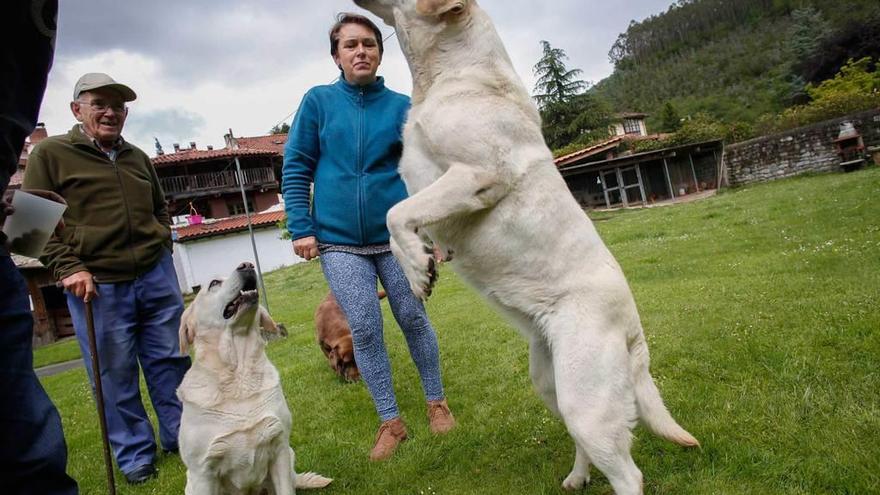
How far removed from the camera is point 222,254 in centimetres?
3148

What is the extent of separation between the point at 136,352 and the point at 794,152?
25.2m

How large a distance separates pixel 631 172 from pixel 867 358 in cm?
2653

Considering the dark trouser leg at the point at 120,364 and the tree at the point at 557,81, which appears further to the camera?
the tree at the point at 557,81

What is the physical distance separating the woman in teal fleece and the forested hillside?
41.1 meters

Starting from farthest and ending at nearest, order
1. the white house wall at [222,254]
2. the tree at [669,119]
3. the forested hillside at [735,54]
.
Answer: the tree at [669,119]
the forested hillside at [735,54]
the white house wall at [222,254]

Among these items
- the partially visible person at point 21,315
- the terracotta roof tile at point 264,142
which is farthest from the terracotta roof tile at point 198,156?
the partially visible person at point 21,315

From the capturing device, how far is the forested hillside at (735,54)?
38250 millimetres

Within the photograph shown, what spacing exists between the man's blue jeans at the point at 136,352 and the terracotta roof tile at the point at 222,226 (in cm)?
2810

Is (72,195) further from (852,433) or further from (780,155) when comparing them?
(780,155)

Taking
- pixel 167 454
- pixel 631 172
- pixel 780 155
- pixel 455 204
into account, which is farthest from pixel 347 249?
pixel 631 172

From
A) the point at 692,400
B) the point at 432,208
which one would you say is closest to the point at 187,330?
the point at 432,208

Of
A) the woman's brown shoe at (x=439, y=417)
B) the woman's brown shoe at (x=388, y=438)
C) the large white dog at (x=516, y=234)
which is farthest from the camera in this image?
the woman's brown shoe at (x=439, y=417)

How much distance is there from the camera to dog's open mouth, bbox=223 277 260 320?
2982 millimetres

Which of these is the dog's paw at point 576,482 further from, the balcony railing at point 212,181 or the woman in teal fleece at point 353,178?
the balcony railing at point 212,181
